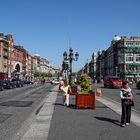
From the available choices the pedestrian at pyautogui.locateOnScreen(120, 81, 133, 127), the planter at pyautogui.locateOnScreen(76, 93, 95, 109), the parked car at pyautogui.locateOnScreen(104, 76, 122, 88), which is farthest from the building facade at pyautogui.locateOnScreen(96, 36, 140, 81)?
the pedestrian at pyautogui.locateOnScreen(120, 81, 133, 127)

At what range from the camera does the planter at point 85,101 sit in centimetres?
1828

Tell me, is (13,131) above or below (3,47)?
below

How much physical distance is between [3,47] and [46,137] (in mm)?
109189

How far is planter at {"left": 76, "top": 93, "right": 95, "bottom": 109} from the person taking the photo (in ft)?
60.0

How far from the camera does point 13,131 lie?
11266 mm

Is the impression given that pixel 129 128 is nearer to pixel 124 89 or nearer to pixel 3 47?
pixel 124 89

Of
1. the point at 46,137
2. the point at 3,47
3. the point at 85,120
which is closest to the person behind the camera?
the point at 46,137

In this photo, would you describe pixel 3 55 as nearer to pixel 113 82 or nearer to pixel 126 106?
pixel 113 82

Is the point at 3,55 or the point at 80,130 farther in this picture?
the point at 3,55

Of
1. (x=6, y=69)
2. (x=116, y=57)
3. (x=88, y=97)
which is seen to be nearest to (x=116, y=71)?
(x=116, y=57)

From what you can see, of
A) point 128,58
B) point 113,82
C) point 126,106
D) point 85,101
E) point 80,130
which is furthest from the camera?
point 128,58

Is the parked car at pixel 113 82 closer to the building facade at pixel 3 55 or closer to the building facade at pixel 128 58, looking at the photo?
the building facade at pixel 3 55

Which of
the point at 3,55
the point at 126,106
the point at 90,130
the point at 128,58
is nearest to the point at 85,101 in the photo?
the point at 126,106

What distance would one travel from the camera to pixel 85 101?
18.4 meters
